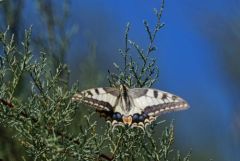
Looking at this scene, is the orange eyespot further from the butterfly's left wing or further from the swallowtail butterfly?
the butterfly's left wing

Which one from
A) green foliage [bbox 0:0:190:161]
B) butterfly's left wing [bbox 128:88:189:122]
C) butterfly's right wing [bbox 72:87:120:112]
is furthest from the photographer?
butterfly's left wing [bbox 128:88:189:122]

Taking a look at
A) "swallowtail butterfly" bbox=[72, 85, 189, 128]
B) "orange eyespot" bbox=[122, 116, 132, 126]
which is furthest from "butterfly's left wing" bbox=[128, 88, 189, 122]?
Result: "orange eyespot" bbox=[122, 116, 132, 126]

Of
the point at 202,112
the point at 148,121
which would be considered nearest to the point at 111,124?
the point at 148,121

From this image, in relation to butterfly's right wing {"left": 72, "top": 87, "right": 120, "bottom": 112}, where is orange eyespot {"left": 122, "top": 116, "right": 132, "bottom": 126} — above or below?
below

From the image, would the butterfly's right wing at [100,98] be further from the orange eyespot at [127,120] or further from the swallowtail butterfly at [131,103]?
the orange eyespot at [127,120]

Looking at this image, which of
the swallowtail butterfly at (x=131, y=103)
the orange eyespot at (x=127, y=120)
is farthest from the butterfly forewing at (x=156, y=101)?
the orange eyespot at (x=127, y=120)

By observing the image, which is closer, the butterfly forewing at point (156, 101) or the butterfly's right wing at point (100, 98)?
the butterfly's right wing at point (100, 98)

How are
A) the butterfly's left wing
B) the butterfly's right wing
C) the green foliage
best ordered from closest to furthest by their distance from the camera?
the green foliage, the butterfly's right wing, the butterfly's left wing

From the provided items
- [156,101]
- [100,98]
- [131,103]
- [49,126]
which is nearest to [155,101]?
[156,101]

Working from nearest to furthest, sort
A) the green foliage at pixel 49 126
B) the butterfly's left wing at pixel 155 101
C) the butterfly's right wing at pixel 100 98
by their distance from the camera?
the green foliage at pixel 49 126 → the butterfly's right wing at pixel 100 98 → the butterfly's left wing at pixel 155 101
